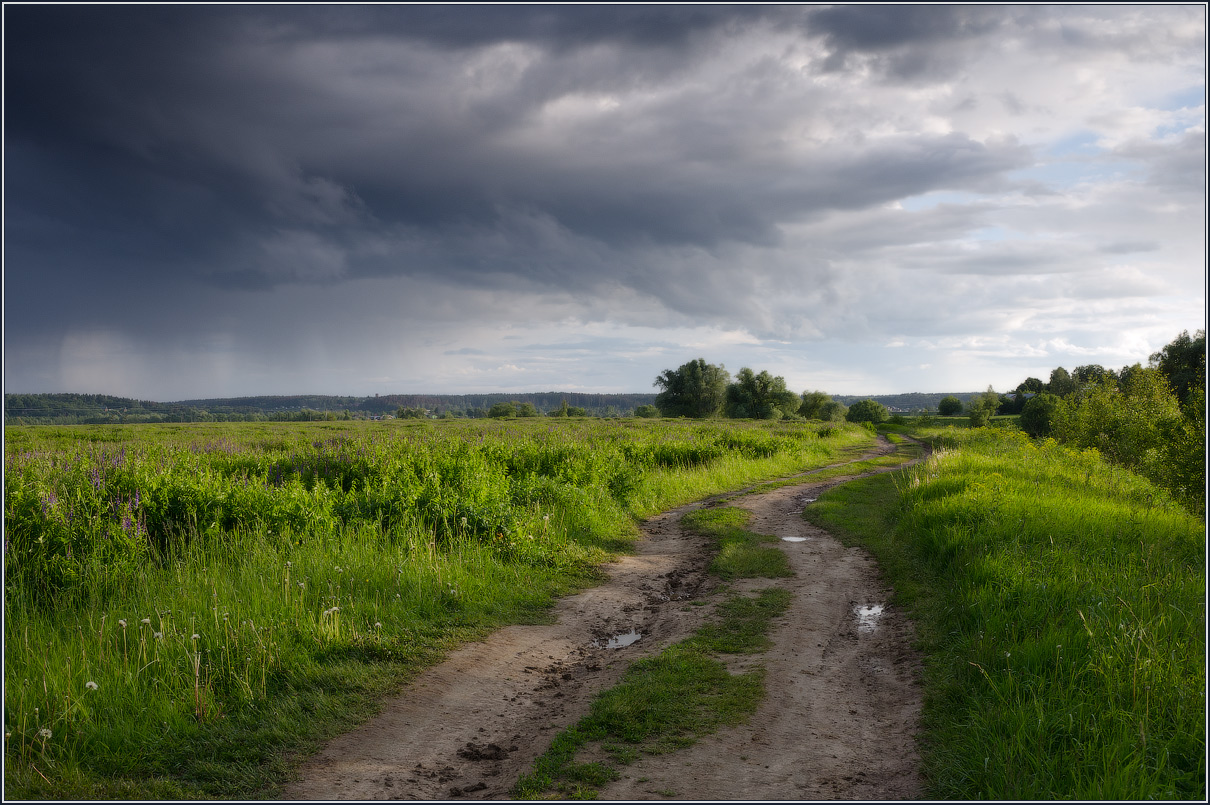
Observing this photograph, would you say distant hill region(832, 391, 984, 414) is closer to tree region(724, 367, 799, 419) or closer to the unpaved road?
tree region(724, 367, 799, 419)

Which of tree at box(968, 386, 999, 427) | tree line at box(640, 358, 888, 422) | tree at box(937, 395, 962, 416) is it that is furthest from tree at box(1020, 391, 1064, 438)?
tree at box(937, 395, 962, 416)

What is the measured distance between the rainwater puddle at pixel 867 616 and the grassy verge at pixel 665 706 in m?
0.96

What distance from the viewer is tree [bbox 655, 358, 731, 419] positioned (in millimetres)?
95125

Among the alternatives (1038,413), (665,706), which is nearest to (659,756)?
(665,706)

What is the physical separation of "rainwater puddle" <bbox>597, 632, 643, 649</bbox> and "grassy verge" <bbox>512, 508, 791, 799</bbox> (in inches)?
25.6

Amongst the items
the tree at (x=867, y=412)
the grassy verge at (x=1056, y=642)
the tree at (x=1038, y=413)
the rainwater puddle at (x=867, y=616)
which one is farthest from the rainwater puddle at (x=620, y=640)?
the tree at (x=867, y=412)

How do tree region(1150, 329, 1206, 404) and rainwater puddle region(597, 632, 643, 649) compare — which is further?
tree region(1150, 329, 1206, 404)

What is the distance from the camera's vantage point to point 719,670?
6.43 meters

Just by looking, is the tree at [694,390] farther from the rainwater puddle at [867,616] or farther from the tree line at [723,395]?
the rainwater puddle at [867,616]

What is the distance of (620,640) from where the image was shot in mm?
7621

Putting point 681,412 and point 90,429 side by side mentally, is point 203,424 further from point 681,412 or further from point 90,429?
point 681,412

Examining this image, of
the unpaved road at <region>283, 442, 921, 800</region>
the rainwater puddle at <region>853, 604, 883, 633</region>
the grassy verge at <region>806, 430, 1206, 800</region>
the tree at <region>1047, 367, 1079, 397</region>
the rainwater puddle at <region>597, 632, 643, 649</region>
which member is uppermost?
the tree at <region>1047, 367, 1079, 397</region>

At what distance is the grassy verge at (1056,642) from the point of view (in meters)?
4.23

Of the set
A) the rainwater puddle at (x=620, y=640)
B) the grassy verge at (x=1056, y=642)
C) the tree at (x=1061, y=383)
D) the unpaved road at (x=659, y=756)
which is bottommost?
the rainwater puddle at (x=620, y=640)
